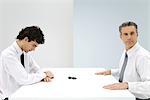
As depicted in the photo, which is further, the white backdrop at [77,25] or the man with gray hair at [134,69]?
the white backdrop at [77,25]

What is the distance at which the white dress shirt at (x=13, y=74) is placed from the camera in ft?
7.78

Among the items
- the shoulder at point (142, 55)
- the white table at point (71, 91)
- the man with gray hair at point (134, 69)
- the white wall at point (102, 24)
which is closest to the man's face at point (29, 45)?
the white table at point (71, 91)

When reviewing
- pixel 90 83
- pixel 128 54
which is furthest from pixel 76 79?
pixel 128 54

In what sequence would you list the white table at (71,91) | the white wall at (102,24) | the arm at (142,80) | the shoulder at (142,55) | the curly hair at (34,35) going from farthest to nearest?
the white wall at (102,24)
the curly hair at (34,35)
the shoulder at (142,55)
the arm at (142,80)
the white table at (71,91)

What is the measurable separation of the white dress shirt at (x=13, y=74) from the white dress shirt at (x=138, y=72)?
78 centimetres

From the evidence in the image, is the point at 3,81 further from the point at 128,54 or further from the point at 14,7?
the point at 14,7

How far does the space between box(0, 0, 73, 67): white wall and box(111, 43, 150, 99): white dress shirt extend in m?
2.36

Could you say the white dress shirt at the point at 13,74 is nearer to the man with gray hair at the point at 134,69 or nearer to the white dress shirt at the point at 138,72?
the man with gray hair at the point at 134,69

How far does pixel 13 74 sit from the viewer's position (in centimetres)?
239

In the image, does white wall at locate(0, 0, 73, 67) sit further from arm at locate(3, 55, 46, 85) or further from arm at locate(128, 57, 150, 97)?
arm at locate(128, 57, 150, 97)

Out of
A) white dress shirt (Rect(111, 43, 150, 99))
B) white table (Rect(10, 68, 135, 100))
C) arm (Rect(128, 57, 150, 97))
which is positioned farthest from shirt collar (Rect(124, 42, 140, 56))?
white table (Rect(10, 68, 135, 100))

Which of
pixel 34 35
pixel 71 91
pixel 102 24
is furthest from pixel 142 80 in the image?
pixel 102 24

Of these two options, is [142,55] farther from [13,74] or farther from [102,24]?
[102,24]

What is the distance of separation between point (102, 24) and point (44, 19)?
3.30 feet
